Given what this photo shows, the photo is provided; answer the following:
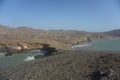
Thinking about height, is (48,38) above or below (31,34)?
below

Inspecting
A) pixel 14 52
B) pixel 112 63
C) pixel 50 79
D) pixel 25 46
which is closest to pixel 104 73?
pixel 112 63

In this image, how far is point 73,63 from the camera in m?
14.9

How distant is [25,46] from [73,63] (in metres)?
29.3

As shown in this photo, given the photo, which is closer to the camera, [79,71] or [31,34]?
[79,71]

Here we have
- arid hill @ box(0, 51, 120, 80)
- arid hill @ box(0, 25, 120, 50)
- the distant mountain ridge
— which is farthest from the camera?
the distant mountain ridge

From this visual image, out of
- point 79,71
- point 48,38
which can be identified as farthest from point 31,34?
point 79,71

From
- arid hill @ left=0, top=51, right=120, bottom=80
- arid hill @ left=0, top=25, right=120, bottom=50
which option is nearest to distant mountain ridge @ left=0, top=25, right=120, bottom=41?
arid hill @ left=0, top=25, right=120, bottom=50

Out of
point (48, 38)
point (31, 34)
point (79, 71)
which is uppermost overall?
point (79, 71)

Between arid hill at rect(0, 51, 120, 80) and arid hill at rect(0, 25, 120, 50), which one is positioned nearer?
arid hill at rect(0, 51, 120, 80)

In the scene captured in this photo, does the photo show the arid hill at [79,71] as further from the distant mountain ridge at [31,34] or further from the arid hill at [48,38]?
the distant mountain ridge at [31,34]

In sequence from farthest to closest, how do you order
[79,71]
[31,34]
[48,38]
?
[31,34] < [48,38] < [79,71]

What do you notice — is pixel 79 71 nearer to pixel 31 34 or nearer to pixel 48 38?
pixel 48 38

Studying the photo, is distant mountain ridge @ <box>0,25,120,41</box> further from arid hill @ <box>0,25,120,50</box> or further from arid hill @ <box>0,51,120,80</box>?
arid hill @ <box>0,51,120,80</box>

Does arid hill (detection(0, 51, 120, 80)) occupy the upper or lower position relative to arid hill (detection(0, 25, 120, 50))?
upper
